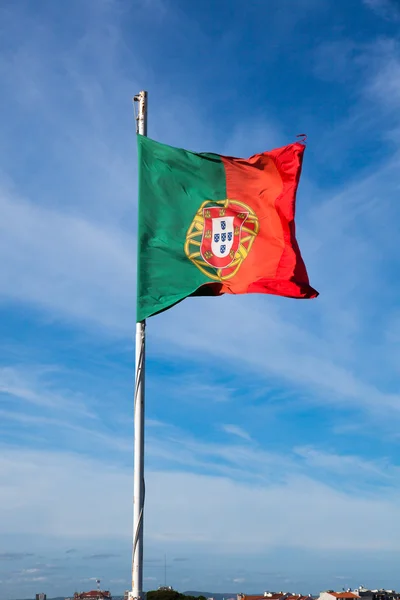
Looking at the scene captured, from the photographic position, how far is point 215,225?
18344 mm

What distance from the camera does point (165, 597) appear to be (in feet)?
407

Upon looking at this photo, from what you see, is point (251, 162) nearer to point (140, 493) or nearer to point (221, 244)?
point (221, 244)

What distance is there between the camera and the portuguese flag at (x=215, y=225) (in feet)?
58.0

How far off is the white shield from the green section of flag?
556 mm

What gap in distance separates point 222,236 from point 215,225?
36cm

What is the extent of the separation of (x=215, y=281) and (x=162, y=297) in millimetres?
1266

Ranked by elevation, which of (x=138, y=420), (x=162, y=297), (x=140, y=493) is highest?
(x=162, y=297)

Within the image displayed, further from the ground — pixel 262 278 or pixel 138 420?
pixel 262 278

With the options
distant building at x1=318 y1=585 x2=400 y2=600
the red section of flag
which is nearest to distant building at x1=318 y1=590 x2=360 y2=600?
distant building at x1=318 y1=585 x2=400 y2=600

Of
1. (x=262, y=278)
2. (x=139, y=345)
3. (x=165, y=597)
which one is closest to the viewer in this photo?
(x=139, y=345)

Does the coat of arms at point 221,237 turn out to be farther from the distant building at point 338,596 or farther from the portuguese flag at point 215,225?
the distant building at point 338,596

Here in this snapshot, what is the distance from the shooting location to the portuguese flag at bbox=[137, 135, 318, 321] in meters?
17.7

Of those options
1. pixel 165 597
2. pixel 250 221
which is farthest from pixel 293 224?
pixel 165 597

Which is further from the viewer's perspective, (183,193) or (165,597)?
(165,597)
